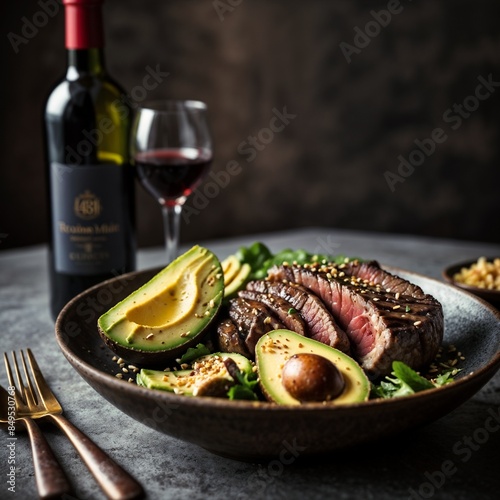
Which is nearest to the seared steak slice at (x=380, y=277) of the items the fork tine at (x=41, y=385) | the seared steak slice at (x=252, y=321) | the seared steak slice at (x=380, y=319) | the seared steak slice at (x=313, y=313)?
the seared steak slice at (x=380, y=319)

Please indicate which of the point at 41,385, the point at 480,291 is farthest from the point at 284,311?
the point at 480,291

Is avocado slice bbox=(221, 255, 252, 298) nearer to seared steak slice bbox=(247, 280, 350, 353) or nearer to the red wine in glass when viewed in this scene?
seared steak slice bbox=(247, 280, 350, 353)

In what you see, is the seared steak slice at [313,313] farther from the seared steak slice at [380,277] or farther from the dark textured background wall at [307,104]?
the dark textured background wall at [307,104]

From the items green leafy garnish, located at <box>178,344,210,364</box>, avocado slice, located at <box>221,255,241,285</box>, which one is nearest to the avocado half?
green leafy garnish, located at <box>178,344,210,364</box>

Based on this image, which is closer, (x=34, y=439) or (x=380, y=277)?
(x=34, y=439)

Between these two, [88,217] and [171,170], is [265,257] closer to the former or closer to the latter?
[171,170]

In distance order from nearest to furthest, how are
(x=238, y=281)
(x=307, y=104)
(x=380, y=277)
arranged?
(x=380, y=277) → (x=238, y=281) → (x=307, y=104)

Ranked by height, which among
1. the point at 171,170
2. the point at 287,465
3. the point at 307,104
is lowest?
the point at 287,465

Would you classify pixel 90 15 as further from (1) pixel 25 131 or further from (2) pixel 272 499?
(1) pixel 25 131
